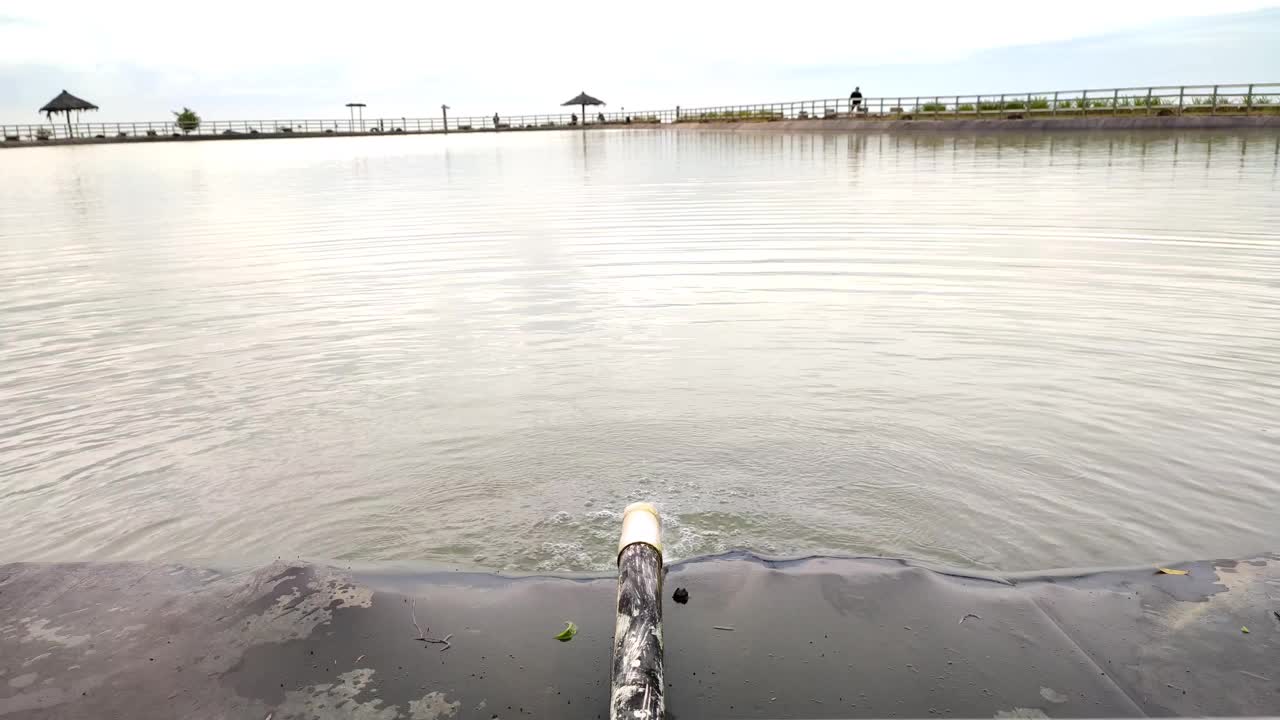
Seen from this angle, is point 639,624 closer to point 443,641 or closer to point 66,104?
point 443,641

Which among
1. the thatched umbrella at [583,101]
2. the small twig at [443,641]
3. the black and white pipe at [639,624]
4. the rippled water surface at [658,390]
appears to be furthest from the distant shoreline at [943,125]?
the small twig at [443,641]

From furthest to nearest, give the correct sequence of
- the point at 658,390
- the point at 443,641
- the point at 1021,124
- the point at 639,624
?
the point at 1021,124
the point at 658,390
the point at 443,641
the point at 639,624

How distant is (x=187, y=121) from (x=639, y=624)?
81.8 meters

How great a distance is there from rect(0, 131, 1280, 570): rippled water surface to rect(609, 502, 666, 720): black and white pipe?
81 centimetres

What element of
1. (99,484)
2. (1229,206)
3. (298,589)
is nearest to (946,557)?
(298,589)

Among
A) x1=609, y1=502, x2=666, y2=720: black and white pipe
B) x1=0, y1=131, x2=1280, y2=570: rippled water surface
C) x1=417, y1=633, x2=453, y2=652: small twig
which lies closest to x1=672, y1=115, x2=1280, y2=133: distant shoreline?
x1=0, y1=131, x2=1280, y2=570: rippled water surface

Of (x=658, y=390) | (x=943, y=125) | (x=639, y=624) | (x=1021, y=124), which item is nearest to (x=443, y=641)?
(x=639, y=624)

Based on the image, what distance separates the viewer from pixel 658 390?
6.15 metres

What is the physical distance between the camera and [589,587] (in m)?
3.63

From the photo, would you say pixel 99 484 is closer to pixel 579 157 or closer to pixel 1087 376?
pixel 1087 376

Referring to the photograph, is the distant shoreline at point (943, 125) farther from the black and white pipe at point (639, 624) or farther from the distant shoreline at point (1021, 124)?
the black and white pipe at point (639, 624)

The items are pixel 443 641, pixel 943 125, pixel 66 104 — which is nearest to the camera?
pixel 443 641

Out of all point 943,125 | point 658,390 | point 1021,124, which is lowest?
point 658,390

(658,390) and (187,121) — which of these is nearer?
(658,390)
